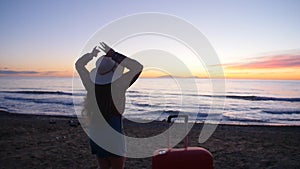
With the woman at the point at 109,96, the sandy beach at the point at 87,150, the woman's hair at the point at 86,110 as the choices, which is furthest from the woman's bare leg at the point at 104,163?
the sandy beach at the point at 87,150

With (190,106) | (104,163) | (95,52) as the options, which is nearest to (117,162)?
(104,163)

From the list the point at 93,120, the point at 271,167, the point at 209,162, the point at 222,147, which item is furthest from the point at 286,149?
the point at 93,120

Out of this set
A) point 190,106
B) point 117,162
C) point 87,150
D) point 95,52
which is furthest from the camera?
point 190,106

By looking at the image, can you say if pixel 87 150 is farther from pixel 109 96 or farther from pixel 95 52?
pixel 109 96

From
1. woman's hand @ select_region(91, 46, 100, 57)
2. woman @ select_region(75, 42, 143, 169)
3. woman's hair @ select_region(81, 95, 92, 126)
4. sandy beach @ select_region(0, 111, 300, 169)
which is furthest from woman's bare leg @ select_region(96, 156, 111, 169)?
sandy beach @ select_region(0, 111, 300, 169)

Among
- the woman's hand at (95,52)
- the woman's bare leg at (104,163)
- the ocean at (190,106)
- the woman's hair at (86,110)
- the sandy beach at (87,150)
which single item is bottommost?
the ocean at (190,106)

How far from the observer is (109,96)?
Answer: 2.82 metres

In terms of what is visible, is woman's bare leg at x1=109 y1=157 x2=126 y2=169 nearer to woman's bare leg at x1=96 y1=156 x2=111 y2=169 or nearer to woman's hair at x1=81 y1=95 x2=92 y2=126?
woman's bare leg at x1=96 y1=156 x2=111 y2=169

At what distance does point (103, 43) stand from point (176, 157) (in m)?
1.34

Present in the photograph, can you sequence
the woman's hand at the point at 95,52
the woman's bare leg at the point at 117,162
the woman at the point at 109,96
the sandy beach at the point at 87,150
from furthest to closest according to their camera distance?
1. the sandy beach at the point at 87,150
2. the woman's hand at the point at 95,52
3. the woman's bare leg at the point at 117,162
4. the woman at the point at 109,96

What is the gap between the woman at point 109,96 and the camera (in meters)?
2.82

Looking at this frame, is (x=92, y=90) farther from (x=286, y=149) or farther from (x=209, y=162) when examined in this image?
(x=286, y=149)

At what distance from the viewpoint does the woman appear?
2822 millimetres

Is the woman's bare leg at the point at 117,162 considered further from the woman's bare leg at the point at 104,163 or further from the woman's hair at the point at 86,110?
the woman's hair at the point at 86,110
